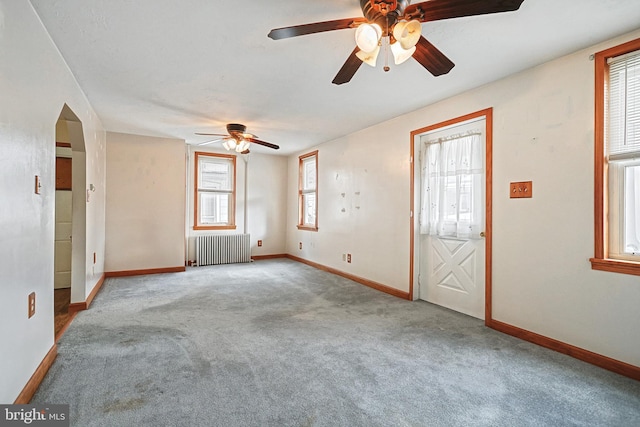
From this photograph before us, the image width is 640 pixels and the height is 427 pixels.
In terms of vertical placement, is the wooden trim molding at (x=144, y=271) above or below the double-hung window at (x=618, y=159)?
below

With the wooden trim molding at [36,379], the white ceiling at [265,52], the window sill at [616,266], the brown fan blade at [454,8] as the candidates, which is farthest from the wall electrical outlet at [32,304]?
the window sill at [616,266]

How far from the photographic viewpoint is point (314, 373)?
2.25 m

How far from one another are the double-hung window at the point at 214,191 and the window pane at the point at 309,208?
1.57m

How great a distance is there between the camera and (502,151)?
3.12 meters

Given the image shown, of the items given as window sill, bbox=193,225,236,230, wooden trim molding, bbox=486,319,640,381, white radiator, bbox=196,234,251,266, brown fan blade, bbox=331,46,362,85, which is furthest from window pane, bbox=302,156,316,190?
wooden trim molding, bbox=486,319,640,381

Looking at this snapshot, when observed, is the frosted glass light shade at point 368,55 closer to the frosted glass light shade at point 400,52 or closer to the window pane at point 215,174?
the frosted glass light shade at point 400,52

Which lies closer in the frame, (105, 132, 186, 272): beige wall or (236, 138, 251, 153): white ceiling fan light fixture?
(236, 138, 251, 153): white ceiling fan light fixture

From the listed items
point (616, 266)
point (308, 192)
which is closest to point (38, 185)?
point (616, 266)

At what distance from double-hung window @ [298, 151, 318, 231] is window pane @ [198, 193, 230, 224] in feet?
5.37

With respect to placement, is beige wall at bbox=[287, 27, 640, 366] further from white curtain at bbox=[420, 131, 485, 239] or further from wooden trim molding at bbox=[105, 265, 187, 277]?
wooden trim molding at bbox=[105, 265, 187, 277]

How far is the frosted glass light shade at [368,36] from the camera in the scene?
1688 millimetres

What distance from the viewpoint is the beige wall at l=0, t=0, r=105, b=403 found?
168 cm

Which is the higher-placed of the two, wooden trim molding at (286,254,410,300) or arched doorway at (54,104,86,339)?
arched doorway at (54,104,86,339)

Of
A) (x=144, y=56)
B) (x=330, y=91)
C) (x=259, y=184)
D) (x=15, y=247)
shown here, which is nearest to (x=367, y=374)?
(x=15, y=247)
